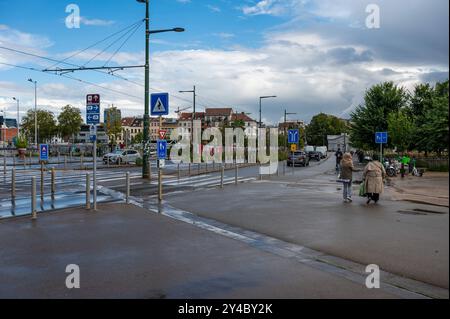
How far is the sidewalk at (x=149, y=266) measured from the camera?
5957 mm

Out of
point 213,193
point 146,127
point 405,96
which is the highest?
point 405,96

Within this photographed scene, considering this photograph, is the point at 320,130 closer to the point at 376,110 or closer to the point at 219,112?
the point at 219,112

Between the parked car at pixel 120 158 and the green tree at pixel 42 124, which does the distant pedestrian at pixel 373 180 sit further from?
the green tree at pixel 42 124

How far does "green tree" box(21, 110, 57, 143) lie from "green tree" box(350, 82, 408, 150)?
73.7 m

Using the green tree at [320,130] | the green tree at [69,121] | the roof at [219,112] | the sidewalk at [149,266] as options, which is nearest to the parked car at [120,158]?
the sidewalk at [149,266]

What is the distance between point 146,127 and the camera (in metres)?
26.7

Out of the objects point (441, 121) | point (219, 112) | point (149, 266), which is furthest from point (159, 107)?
point (219, 112)

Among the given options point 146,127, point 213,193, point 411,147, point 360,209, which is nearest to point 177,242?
point 360,209

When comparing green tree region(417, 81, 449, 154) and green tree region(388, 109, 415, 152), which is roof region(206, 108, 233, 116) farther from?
green tree region(417, 81, 449, 154)

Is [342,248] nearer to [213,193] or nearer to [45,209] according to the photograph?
[45,209]

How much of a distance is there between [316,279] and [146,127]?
833 inches

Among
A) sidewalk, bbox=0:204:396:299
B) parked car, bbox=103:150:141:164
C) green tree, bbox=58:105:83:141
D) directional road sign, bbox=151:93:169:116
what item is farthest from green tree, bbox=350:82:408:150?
green tree, bbox=58:105:83:141

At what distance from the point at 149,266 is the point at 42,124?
108 m

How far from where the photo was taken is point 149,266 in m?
7.22
